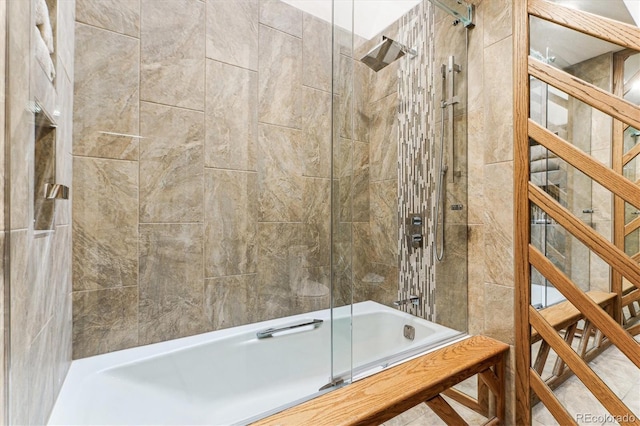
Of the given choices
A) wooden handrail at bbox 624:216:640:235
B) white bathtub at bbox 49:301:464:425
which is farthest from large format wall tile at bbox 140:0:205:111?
wooden handrail at bbox 624:216:640:235

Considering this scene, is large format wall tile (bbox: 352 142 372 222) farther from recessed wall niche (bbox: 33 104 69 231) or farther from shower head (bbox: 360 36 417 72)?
recessed wall niche (bbox: 33 104 69 231)

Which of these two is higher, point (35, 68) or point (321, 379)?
point (35, 68)

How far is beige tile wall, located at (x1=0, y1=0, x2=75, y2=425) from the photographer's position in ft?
2.20

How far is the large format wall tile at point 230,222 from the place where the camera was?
167cm

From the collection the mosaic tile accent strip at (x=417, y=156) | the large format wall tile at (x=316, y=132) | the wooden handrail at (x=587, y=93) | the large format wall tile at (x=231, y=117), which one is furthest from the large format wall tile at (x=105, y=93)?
the wooden handrail at (x=587, y=93)

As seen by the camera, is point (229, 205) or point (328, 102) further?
point (328, 102)

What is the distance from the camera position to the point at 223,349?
159 cm

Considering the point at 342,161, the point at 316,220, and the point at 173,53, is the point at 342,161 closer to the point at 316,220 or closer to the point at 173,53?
the point at 316,220

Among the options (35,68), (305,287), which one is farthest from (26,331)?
(305,287)

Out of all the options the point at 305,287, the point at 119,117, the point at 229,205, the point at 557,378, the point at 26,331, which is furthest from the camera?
the point at 305,287

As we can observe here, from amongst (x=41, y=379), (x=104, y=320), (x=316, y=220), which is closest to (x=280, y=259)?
(x=316, y=220)

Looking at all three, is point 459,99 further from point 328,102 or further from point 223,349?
point 223,349

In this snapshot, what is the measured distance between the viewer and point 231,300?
174 cm

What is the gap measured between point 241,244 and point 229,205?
0.23 meters
